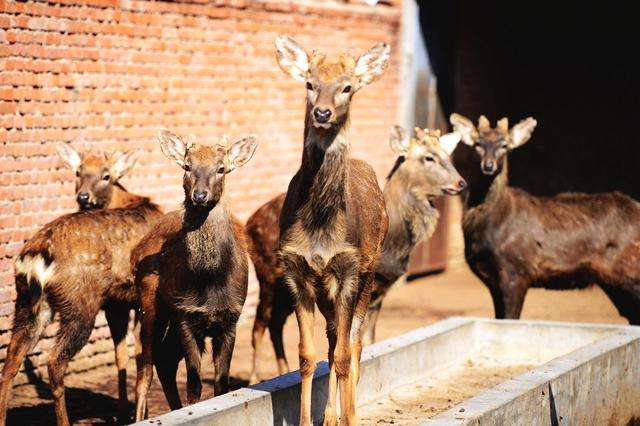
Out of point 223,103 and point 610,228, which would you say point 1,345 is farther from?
point 610,228

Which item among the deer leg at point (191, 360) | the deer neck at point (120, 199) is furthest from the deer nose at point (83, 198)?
the deer leg at point (191, 360)

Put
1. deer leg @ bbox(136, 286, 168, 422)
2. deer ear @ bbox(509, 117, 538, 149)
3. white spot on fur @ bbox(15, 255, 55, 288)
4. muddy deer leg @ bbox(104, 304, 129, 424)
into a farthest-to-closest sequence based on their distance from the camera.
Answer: deer ear @ bbox(509, 117, 538, 149) → muddy deer leg @ bbox(104, 304, 129, 424) → white spot on fur @ bbox(15, 255, 55, 288) → deer leg @ bbox(136, 286, 168, 422)

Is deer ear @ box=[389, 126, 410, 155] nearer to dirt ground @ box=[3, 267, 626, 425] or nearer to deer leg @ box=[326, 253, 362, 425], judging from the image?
dirt ground @ box=[3, 267, 626, 425]

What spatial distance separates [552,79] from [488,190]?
267 inches

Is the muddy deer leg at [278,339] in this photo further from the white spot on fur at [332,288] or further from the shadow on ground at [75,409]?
the white spot on fur at [332,288]

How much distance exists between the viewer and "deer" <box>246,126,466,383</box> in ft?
32.9

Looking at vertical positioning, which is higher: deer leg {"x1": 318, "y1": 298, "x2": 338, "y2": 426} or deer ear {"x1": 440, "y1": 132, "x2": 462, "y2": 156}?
deer ear {"x1": 440, "y1": 132, "x2": 462, "y2": 156}

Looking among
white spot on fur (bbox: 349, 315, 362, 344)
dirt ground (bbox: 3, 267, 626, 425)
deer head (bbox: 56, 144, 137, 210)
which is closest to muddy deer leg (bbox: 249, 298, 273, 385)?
dirt ground (bbox: 3, 267, 626, 425)

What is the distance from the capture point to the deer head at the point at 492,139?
36.1ft

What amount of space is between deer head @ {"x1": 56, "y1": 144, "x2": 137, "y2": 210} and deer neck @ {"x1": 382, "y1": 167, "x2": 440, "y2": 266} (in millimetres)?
2311

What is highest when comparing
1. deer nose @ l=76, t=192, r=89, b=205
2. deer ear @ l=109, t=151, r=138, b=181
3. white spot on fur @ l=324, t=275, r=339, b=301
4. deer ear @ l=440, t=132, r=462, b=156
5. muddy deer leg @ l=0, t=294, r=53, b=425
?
deer ear @ l=440, t=132, r=462, b=156

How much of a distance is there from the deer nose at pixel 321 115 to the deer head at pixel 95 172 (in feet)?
11.7

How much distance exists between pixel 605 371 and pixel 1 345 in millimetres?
4962

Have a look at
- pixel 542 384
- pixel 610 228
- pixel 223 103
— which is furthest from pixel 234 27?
pixel 542 384
